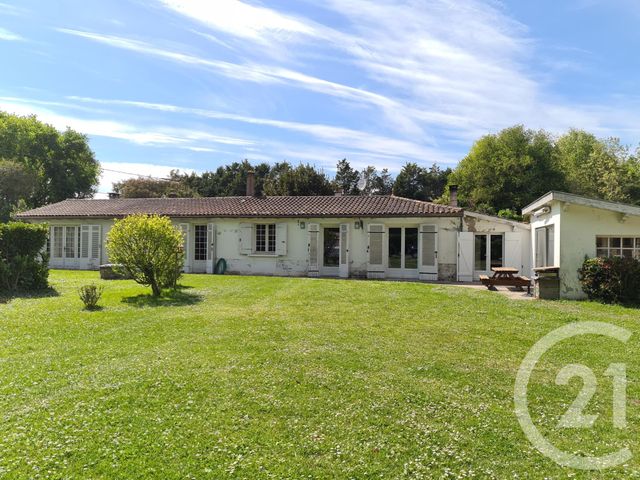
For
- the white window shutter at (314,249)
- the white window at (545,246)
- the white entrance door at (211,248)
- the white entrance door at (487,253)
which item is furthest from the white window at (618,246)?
Answer: the white entrance door at (211,248)

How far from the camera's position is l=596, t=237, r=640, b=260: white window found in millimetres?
12250

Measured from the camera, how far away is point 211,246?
19.9 meters

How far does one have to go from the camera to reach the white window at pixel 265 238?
64.5ft

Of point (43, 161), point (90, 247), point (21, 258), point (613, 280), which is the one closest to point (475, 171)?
point (613, 280)

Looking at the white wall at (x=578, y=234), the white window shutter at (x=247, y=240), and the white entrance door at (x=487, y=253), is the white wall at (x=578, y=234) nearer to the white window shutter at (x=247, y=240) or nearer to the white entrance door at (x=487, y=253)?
the white entrance door at (x=487, y=253)

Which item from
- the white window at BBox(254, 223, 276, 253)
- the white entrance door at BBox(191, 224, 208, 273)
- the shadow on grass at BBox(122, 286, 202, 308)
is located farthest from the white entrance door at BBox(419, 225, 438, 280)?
the white entrance door at BBox(191, 224, 208, 273)

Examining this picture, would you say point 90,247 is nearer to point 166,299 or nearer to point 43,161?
point 166,299

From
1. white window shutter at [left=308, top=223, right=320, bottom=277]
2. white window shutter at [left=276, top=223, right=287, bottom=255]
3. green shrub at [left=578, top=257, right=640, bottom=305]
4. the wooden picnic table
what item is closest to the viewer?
green shrub at [left=578, top=257, right=640, bottom=305]

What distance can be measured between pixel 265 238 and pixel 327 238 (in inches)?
112

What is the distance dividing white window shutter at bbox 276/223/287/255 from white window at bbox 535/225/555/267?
1003cm

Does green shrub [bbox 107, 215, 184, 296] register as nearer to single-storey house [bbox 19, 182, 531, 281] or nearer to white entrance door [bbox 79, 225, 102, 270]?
single-storey house [bbox 19, 182, 531, 281]

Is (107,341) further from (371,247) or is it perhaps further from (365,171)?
(365,171)

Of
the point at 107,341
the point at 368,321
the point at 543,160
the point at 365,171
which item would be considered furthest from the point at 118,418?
the point at 365,171

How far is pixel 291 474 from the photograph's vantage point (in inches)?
124
